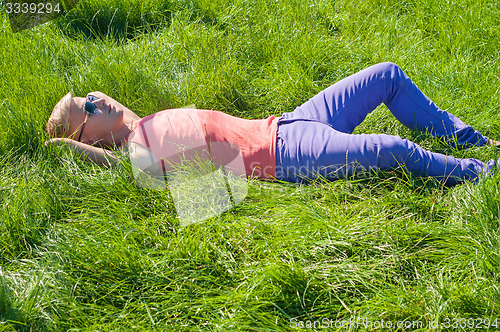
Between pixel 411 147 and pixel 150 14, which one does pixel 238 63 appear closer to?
pixel 150 14

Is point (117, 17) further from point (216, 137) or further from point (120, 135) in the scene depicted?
point (216, 137)

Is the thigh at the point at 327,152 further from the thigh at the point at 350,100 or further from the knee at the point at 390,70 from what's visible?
the knee at the point at 390,70

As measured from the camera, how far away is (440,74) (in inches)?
129

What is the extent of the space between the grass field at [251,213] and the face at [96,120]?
0.20 meters

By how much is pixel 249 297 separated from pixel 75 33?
120 inches

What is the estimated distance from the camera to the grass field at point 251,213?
2.00 metres

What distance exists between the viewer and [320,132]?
263 cm

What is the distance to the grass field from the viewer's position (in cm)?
200

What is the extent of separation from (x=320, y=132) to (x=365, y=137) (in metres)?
0.26

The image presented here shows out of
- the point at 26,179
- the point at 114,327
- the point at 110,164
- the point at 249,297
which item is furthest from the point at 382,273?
the point at 26,179

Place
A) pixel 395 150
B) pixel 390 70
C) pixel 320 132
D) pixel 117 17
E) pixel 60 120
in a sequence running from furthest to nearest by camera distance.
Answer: pixel 117 17 < pixel 60 120 < pixel 390 70 < pixel 320 132 < pixel 395 150

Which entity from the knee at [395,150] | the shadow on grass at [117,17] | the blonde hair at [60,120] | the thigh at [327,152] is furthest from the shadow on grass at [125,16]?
the knee at [395,150]

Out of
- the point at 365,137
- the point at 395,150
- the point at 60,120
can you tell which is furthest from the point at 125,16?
the point at 395,150

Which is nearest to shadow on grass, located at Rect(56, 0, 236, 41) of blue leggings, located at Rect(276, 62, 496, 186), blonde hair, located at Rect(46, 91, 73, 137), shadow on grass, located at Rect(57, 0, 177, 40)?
shadow on grass, located at Rect(57, 0, 177, 40)
